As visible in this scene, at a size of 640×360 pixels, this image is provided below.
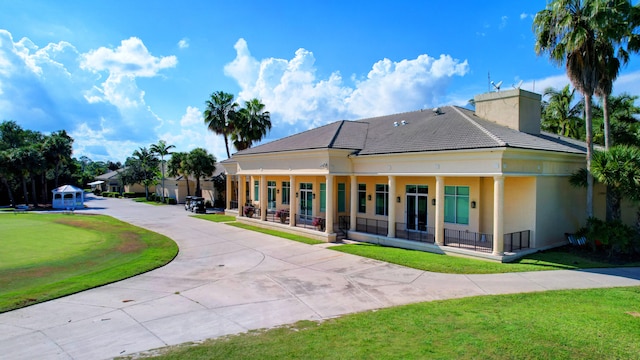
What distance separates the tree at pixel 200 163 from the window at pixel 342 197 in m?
26.3

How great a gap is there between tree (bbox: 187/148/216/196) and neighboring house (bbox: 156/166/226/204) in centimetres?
137

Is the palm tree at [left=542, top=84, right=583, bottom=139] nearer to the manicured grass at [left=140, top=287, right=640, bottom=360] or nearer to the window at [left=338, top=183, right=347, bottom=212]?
the window at [left=338, top=183, right=347, bottom=212]

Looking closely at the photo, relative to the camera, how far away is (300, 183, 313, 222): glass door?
87.2 feet

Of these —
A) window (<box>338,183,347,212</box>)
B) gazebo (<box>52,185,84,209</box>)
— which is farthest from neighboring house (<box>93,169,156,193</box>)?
window (<box>338,183,347,212</box>)

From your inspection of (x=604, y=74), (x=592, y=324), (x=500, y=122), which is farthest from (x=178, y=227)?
(x=604, y=74)

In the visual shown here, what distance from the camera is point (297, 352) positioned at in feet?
22.8

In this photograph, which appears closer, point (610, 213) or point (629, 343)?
point (629, 343)

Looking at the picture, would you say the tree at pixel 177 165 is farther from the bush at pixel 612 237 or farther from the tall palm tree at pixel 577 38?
the bush at pixel 612 237

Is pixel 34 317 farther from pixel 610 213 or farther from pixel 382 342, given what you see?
pixel 610 213

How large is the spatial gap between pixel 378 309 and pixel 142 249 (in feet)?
46.1

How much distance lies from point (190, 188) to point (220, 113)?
659 inches

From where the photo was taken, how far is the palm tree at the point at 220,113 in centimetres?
4091

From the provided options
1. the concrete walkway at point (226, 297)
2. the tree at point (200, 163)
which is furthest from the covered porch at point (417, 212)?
the tree at point (200, 163)

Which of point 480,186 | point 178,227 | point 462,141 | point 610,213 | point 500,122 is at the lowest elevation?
point 178,227
